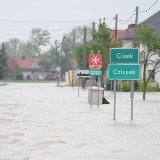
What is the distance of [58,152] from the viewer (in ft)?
30.1

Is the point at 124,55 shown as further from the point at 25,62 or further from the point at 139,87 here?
the point at 25,62

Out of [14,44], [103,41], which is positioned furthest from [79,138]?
[14,44]

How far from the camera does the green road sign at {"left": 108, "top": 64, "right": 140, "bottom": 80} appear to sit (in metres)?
16.6

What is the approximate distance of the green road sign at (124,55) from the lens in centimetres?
1659

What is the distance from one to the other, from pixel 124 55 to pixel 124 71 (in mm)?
548

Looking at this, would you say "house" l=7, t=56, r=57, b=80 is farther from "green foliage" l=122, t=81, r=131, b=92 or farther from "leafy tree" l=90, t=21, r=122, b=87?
"leafy tree" l=90, t=21, r=122, b=87

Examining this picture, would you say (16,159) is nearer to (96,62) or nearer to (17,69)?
(96,62)

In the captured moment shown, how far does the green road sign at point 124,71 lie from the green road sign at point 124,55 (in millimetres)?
174

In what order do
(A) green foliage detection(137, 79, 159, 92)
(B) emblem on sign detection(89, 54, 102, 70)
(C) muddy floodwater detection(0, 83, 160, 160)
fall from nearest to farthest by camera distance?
(C) muddy floodwater detection(0, 83, 160, 160) → (B) emblem on sign detection(89, 54, 102, 70) → (A) green foliage detection(137, 79, 159, 92)

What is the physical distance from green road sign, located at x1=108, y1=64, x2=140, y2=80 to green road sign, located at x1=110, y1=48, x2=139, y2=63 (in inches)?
6.8

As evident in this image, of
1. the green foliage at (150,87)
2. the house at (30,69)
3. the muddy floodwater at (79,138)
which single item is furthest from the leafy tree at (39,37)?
the muddy floodwater at (79,138)

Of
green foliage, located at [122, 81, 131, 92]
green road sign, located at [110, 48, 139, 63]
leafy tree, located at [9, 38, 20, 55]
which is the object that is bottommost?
green foliage, located at [122, 81, 131, 92]

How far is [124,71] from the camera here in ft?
54.7

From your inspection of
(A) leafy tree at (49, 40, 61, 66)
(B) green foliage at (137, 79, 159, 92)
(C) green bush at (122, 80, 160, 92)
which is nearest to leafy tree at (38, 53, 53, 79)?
(A) leafy tree at (49, 40, 61, 66)
